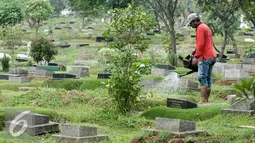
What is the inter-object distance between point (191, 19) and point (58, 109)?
4171 mm

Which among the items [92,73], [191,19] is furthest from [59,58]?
[191,19]

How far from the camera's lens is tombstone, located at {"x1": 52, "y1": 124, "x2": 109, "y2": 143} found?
37.5ft

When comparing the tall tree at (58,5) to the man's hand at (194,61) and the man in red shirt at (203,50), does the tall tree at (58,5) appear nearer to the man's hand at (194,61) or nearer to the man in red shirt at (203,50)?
the man's hand at (194,61)

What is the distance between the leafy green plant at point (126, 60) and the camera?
49.1 feet

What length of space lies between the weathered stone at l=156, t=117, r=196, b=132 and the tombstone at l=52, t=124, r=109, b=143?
1.09 meters

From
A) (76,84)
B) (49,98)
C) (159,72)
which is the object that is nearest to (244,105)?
(49,98)

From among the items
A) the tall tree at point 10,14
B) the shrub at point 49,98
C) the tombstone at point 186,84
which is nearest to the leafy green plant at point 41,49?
the tombstone at point 186,84

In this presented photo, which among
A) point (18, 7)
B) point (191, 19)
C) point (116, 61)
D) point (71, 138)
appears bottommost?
point (71, 138)

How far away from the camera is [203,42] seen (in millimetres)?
15203

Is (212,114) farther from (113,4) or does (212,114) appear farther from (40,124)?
(113,4)

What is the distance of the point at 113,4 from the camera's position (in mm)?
57219

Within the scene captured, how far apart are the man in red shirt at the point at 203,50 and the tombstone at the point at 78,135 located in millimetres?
4462

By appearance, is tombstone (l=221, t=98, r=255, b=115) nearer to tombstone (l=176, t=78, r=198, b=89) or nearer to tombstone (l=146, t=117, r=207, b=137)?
tombstone (l=146, t=117, r=207, b=137)

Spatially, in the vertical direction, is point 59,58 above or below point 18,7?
below
